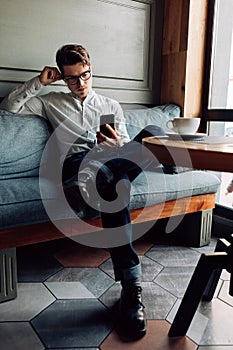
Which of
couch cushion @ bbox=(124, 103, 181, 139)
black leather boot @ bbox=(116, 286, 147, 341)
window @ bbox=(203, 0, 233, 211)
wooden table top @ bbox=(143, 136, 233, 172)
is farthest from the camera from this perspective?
window @ bbox=(203, 0, 233, 211)

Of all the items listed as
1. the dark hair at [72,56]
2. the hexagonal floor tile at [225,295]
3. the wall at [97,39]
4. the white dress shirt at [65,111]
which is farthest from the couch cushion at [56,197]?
the wall at [97,39]

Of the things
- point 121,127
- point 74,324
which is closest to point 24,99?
point 121,127

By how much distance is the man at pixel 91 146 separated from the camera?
128 cm

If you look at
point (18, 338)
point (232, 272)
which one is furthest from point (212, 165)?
point (18, 338)

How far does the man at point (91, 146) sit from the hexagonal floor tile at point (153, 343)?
0.03 metres

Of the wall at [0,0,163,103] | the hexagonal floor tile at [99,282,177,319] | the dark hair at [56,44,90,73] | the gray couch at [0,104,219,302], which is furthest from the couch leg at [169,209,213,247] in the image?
the dark hair at [56,44,90,73]

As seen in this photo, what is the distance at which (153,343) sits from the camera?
3.79 feet

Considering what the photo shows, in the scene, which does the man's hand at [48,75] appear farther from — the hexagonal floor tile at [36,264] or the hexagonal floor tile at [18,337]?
the hexagonal floor tile at [18,337]

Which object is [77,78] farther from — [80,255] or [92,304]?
[92,304]

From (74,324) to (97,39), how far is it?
65.7 inches

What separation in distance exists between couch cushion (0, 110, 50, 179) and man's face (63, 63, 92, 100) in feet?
0.81

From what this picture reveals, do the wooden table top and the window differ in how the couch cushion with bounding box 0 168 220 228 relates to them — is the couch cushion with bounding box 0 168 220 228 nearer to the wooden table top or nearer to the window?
the window

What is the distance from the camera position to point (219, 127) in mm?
2299

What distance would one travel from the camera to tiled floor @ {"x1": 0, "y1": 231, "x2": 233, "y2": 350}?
1159 mm
